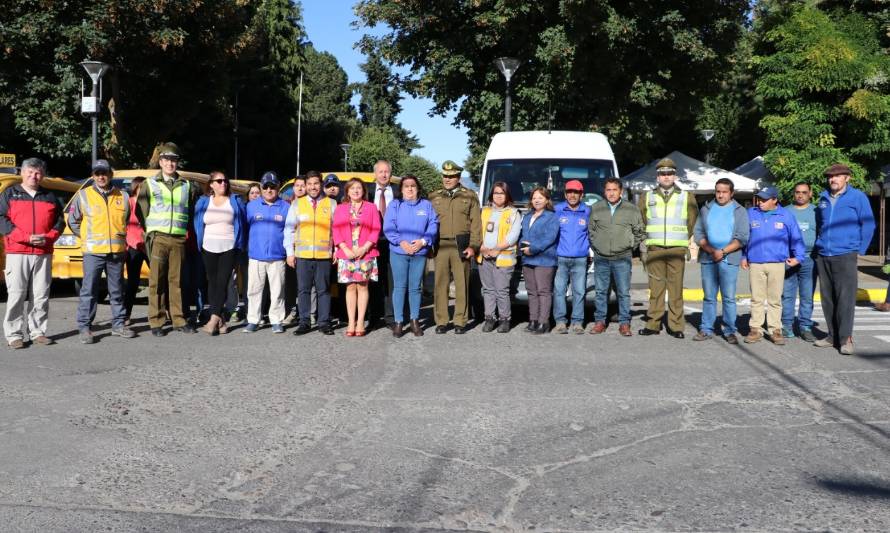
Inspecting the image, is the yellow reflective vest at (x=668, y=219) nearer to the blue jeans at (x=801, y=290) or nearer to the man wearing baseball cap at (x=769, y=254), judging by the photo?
the man wearing baseball cap at (x=769, y=254)

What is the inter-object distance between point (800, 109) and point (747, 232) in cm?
1344

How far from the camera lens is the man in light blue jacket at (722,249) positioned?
952cm

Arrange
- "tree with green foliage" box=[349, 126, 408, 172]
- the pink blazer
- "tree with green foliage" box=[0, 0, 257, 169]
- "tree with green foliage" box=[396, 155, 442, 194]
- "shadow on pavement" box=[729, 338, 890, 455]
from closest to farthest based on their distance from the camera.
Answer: "shadow on pavement" box=[729, 338, 890, 455]
the pink blazer
"tree with green foliage" box=[0, 0, 257, 169]
"tree with green foliage" box=[349, 126, 408, 172]
"tree with green foliage" box=[396, 155, 442, 194]

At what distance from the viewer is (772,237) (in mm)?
9555

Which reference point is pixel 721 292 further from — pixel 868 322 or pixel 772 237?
pixel 868 322

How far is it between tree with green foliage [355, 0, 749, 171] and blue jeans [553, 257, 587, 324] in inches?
419

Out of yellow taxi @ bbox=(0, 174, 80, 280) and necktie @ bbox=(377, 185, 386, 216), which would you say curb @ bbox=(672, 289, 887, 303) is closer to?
necktie @ bbox=(377, 185, 386, 216)

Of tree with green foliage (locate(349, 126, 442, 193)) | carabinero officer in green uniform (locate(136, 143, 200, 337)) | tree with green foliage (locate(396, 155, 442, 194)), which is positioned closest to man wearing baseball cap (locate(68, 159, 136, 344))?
carabinero officer in green uniform (locate(136, 143, 200, 337))

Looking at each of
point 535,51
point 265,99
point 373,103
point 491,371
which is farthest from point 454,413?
point 373,103

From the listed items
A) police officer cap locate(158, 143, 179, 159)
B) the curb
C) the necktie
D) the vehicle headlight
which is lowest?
the curb

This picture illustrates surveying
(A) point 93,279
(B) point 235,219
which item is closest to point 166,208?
(B) point 235,219

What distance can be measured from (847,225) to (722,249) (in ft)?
4.22

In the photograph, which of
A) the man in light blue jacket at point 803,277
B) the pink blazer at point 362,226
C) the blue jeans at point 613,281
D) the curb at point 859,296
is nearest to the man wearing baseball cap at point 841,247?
the man in light blue jacket at point 803,277

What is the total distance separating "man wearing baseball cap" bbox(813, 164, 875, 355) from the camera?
891cm
